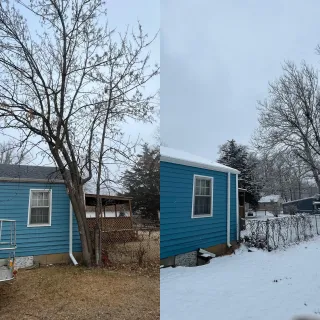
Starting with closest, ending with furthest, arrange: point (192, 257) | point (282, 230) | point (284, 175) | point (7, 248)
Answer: point (284, 175), point (282, 230), point (192, 257), point (7, 248)

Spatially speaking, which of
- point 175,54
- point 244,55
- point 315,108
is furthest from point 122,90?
point 315,108

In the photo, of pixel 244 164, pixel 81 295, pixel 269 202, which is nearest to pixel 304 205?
pixel 269 202

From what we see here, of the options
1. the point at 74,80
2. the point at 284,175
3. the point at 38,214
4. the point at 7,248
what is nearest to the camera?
the point at 284,175

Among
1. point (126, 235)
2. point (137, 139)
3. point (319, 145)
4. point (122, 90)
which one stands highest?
point (122, 90)

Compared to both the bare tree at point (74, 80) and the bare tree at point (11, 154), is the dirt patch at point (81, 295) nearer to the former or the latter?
the bare tree at point (74, 80)

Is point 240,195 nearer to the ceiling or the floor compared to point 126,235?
nearer to the ceiling

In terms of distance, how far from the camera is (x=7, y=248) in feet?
5.36

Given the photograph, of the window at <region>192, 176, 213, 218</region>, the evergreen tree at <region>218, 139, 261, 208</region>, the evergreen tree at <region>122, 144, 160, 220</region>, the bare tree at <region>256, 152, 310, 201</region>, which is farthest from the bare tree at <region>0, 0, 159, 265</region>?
the bare tree at <region>256, 152, 310, 201</region>

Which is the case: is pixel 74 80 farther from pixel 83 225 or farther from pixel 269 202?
pixel 269 202

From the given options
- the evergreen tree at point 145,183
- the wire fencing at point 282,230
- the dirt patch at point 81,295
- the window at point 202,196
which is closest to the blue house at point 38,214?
the dirt patch at point 81,295

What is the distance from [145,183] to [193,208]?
0.27 metres

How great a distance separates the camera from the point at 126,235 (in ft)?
5.40

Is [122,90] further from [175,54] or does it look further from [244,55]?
[244,55]

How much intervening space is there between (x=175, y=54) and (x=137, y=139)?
0.49m
